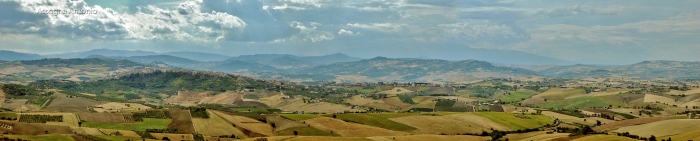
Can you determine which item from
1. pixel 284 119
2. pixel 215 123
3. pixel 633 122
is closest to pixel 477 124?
pixel 633 122

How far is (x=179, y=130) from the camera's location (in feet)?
491

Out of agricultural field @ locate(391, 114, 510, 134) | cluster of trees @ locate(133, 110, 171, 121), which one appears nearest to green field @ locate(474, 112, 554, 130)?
agricultural field @ locate(391, 114, 510, 134)

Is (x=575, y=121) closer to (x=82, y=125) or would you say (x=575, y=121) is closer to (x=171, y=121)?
(x=171, y=121)

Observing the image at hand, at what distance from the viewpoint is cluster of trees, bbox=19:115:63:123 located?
141m

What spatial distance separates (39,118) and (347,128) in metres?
81.7

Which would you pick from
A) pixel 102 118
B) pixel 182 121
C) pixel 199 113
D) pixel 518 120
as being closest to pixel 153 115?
pixel 199 113

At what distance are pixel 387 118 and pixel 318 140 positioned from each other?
208ft

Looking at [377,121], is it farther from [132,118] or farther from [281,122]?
[132,118]

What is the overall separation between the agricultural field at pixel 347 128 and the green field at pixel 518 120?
42048 mm

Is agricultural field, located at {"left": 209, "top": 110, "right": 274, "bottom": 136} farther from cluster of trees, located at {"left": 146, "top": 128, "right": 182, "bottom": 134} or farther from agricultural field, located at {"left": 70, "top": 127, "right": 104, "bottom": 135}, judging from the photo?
agricultural field, located at {"left": 70, "top": 127, "right": 104, "bottom": 135}

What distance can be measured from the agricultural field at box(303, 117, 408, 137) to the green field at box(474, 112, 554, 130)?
4205 cm

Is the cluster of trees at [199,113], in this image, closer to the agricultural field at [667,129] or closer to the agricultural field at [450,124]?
the agricultural field at [450,124]

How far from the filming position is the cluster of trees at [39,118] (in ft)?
463

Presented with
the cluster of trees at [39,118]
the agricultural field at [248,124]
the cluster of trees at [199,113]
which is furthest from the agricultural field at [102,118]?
the agricultural field at [248,124]
